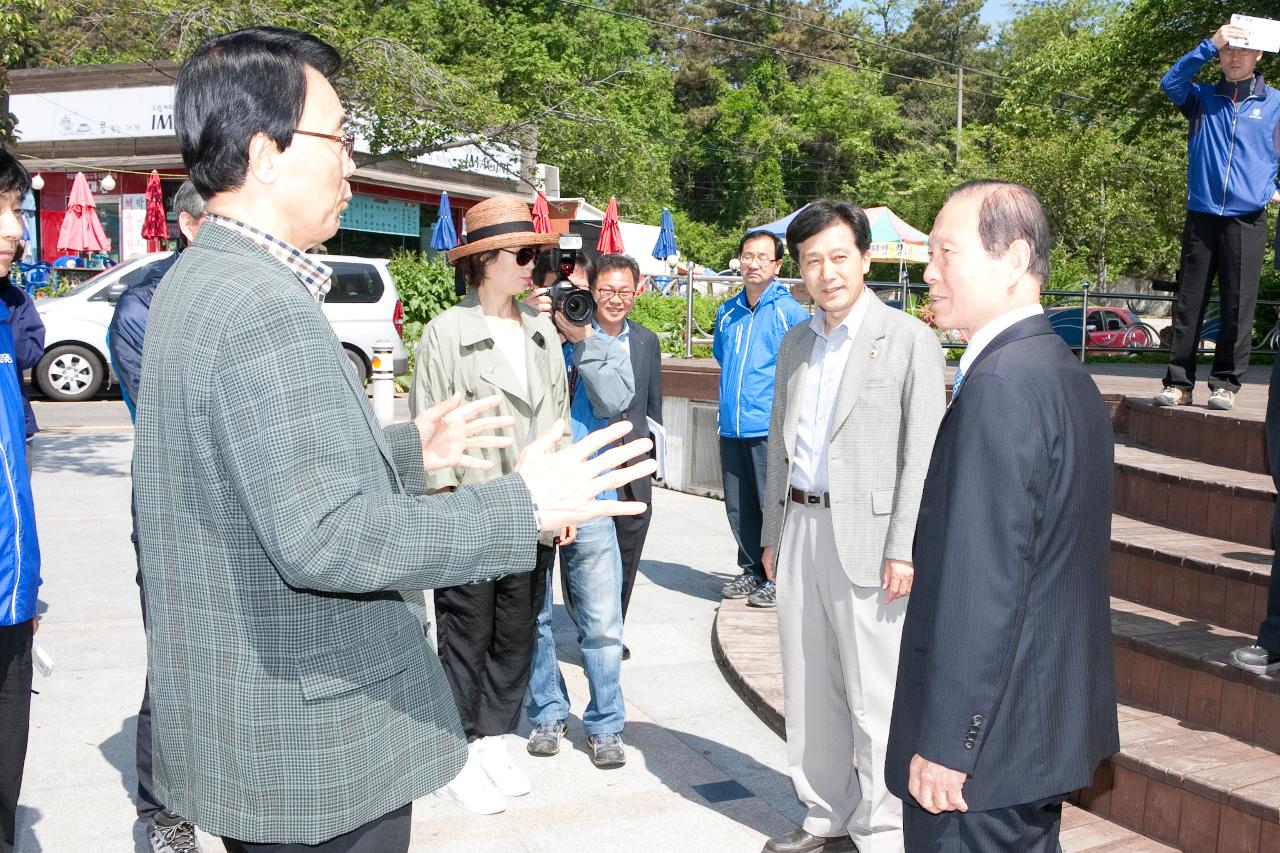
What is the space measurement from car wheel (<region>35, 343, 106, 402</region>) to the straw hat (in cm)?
1279

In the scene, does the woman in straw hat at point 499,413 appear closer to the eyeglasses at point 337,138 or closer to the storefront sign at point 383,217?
the eyeglasses at point 337,138

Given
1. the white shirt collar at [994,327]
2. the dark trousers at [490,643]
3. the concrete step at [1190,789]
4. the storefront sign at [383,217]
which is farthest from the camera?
the storefront sign at [383,217]

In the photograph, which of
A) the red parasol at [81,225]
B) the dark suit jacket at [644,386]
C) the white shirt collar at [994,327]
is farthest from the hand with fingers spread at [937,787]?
the red parasol at [81,225]

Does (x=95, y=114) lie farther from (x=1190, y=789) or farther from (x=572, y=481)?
(x=572, y=481)

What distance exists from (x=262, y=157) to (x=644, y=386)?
4423 millimetres

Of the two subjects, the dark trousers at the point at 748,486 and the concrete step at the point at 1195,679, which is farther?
the dark trousers at the point at 748,486

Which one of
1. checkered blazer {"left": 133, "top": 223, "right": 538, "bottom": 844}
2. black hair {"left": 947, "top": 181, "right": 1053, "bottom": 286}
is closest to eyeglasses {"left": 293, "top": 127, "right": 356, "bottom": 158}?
checkered blazer {"left": 133, "top": 223, "right": 538, "bottom": 844}

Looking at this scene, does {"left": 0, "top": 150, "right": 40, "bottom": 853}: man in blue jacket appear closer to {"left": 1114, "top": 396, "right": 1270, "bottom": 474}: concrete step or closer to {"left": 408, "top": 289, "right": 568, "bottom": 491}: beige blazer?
{"left": 408, "top": 289, "right": 568, "bottom": 491}: beige blazer

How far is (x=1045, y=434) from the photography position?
229cm

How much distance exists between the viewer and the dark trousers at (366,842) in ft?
6.12

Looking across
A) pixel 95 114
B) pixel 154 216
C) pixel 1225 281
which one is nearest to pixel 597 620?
pixel 1225 281

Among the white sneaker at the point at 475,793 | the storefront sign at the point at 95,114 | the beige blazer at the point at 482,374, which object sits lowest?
the white sneaker at the point at 475,793

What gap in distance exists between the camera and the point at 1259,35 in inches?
225

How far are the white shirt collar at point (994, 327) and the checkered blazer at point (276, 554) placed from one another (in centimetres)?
118
